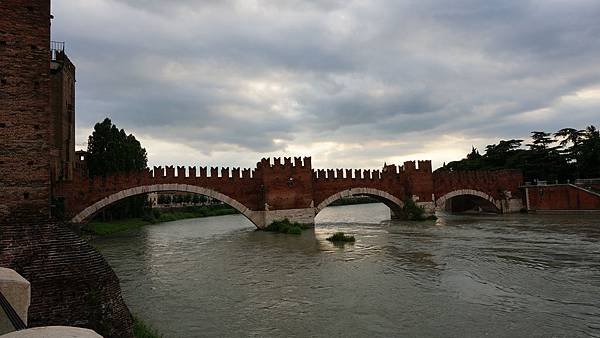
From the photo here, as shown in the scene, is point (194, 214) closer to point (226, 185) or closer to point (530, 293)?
point (226, 185)

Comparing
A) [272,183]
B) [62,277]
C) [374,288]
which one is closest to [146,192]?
[272,183]

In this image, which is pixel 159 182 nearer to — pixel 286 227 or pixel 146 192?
pixel 146 192

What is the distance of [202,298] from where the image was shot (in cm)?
884

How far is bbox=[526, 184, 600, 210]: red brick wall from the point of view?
28641 mm

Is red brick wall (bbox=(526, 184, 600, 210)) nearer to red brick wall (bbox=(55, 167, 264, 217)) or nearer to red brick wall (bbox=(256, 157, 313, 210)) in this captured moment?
red brick wall (bbox=(256, 157, 313, 210))

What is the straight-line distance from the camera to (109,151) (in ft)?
97.1

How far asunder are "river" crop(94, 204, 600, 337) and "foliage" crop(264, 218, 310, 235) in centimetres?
487

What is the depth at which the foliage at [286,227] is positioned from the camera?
22.0 metres

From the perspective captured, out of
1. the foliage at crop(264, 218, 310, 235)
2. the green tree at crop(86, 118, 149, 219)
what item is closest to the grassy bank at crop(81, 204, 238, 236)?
the green tree at crop(86, 118, 149, 219)

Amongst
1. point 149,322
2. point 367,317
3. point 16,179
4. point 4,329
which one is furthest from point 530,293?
point 16,179

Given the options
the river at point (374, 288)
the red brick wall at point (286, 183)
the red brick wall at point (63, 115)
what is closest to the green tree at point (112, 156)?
the red brick wall at point (63, 115)

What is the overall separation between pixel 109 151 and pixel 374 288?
25.9 m

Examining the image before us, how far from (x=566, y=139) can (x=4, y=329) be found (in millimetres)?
47290

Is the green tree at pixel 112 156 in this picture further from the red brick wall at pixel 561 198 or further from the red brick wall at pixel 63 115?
the red brick wall at pixel 561 198
